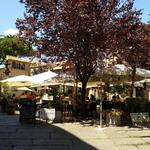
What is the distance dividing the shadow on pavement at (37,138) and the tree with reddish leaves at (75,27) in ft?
10.6

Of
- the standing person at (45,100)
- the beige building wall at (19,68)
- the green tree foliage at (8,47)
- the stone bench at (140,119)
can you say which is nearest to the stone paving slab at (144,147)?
the stone bench at (140,119)

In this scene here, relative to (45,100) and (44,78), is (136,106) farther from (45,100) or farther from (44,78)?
(44,78)

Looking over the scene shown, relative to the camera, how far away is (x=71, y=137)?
15727 mm

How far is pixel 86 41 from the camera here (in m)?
20.1

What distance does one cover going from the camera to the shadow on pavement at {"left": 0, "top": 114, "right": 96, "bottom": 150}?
44.7 feet

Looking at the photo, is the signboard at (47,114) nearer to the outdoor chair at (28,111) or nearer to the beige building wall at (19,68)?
the outdoor chair at (28,111)

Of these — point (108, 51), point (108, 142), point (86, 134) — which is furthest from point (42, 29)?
point (108, 142)

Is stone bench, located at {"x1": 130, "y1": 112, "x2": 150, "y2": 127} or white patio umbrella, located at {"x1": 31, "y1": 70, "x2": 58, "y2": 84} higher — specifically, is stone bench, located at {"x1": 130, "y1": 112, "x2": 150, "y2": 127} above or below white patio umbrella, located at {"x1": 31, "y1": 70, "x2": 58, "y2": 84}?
below

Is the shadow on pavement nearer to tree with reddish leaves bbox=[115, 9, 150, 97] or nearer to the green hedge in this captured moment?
the green hedge

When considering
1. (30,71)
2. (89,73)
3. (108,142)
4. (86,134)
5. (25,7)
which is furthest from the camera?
(30,71)

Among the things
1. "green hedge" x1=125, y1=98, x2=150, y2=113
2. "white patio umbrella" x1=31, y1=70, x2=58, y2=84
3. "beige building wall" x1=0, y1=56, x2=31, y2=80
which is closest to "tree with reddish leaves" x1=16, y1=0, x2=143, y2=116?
"green hedge" x1=125, y1=98, x2=150, y2=113

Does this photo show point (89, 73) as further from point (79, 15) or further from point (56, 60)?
point (79, 15)

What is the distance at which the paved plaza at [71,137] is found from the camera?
13.7 m

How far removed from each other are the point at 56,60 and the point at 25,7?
8.40ft
